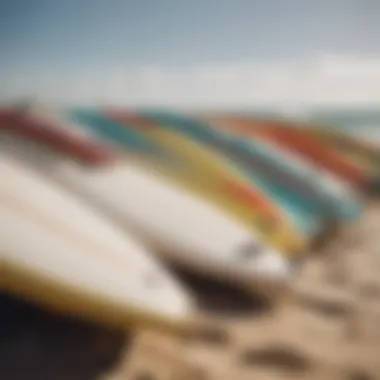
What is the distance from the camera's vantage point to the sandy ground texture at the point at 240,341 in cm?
113

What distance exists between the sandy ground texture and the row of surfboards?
24 millimetres

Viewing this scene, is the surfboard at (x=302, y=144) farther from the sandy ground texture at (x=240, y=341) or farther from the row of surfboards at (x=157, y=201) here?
the sandy ground texture at (x=240, y=341)

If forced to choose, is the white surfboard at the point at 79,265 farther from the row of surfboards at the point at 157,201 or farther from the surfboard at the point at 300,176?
the surfboard at the point at 300,176

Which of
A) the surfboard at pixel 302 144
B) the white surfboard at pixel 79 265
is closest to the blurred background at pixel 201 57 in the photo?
the surfboard at pixel 302 144

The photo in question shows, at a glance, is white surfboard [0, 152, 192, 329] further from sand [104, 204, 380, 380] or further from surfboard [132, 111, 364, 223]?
surfboard [132, 111, 364, 223]

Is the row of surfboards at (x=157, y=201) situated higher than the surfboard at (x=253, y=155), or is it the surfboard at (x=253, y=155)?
the surfboard at (x=253, y=155)

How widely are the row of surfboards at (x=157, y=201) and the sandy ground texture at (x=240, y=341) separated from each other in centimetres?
2

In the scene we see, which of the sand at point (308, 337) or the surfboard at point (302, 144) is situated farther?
the surfboard at point (302, 144)

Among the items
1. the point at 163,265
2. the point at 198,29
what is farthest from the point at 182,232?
the point at 198,29

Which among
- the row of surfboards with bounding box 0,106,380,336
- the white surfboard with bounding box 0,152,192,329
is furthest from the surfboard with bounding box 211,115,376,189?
the white surfboard with bounding box 0,152,192,329

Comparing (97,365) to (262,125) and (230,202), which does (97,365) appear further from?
(262,125)

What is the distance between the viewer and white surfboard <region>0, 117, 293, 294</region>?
3.84ft

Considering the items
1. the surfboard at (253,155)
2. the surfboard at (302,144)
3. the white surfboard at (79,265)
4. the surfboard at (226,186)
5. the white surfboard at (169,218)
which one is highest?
the surfboard at (302,144)

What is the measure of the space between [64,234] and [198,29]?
0.35 meters
